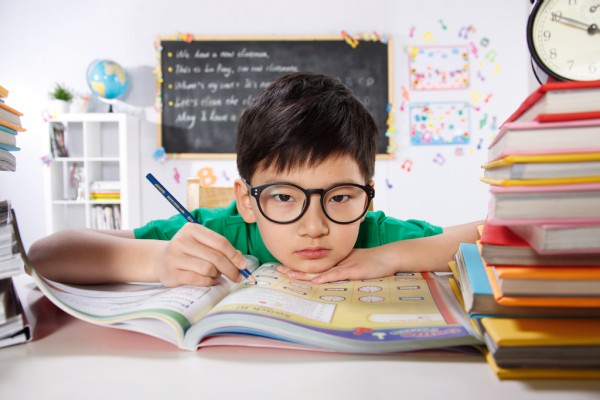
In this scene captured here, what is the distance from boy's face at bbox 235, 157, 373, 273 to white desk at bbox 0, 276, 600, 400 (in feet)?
1.12

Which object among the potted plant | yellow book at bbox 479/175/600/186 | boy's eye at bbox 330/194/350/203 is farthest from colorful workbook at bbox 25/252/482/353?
the potted plant

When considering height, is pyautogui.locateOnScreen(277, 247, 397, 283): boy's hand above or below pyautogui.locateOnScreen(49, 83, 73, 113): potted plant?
below

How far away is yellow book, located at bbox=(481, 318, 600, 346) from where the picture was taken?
34 centimetres

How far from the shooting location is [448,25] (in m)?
3.29

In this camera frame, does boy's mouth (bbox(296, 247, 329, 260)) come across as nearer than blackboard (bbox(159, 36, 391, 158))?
Yes

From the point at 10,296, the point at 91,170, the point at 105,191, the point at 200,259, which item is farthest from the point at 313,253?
the point at 91,170

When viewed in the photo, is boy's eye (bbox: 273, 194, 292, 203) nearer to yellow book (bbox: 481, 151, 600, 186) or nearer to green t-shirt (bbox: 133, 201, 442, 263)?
green t-shirt (bbox: 133, 201, 442, 263)

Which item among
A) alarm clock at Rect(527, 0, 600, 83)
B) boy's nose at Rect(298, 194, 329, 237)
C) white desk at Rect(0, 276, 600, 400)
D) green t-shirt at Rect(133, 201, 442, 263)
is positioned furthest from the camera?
green t-shirt at Rect(133, 201, 442, 263)

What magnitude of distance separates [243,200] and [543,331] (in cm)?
65

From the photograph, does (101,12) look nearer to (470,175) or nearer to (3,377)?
(470,175)

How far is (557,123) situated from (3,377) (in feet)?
1.59

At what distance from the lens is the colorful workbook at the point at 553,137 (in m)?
0.36

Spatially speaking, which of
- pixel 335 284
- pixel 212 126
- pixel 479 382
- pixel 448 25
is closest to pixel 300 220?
pixel 335 284

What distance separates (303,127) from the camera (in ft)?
2.69
